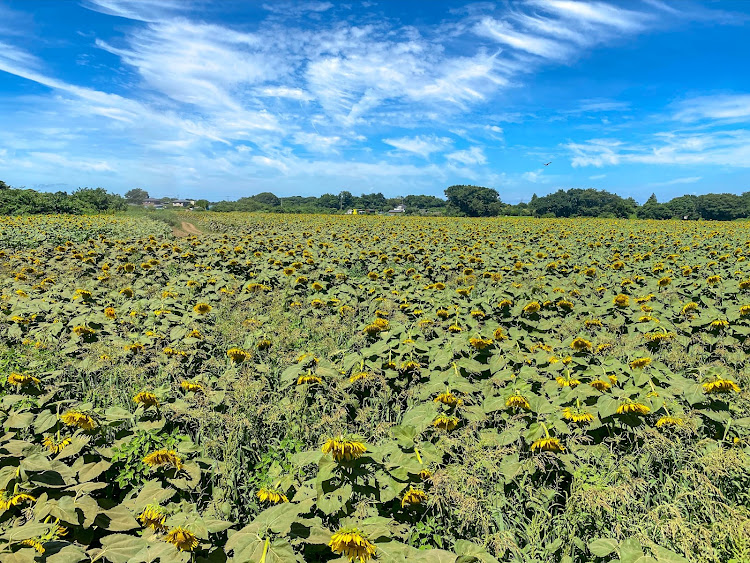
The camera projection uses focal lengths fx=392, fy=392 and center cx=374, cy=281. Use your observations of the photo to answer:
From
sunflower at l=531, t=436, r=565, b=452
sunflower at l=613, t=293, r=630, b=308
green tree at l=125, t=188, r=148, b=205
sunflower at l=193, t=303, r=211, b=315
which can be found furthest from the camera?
green tree at l=125, t=188, r=148, b=205

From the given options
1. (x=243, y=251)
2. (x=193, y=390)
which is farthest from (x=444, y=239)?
(x=193, y=390)

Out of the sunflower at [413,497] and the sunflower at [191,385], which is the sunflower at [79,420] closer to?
the sunflower at [191,385]

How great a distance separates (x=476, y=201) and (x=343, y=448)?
7420 cm

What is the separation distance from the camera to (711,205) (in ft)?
201

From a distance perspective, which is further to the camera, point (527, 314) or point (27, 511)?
point (527, 314)

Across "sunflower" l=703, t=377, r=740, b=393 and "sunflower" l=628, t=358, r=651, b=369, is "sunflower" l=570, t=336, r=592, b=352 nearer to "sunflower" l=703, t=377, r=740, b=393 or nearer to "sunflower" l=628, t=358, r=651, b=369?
"sunflower" l=628, t=358, r=651, b=369

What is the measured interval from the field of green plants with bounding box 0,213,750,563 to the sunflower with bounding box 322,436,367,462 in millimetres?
12

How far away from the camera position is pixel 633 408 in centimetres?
269

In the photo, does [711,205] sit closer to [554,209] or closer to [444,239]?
[554,209]

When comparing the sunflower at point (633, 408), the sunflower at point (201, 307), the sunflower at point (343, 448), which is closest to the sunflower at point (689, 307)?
the sunflower at point (633, 408)

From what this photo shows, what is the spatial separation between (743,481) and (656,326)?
2.20 metres

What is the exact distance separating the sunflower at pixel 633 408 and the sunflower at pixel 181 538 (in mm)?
2708

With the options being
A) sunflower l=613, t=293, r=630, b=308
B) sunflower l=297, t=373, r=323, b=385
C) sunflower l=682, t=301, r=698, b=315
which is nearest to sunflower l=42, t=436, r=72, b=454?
sunflower l=297, t=373, r=323, b=385

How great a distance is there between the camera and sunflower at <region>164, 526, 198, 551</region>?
178 centimetres
